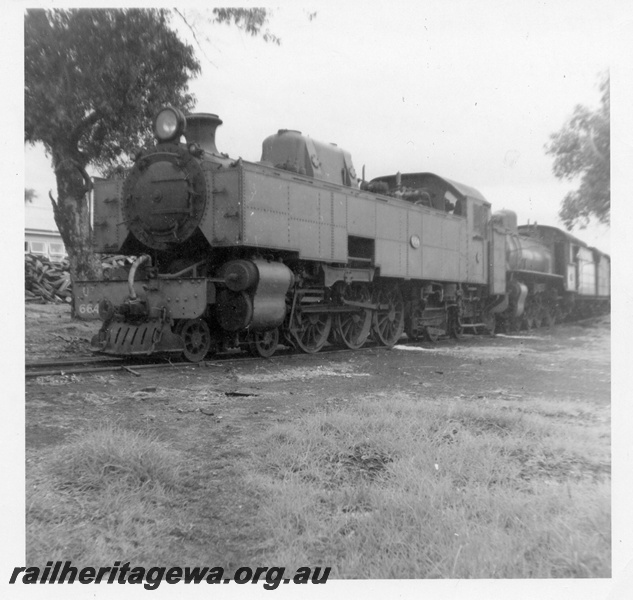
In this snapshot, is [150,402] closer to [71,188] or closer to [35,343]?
[35,343]

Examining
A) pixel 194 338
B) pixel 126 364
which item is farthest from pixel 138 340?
pixel 194 338

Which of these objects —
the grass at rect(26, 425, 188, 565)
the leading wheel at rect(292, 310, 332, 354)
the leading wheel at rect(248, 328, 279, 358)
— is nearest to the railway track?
the leading wheel at rect(248, 328, 279, 358)

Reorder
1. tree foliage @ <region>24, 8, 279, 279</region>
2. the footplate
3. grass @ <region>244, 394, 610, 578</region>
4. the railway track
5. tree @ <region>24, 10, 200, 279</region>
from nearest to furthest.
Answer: grass @ <region>244, 394, 610, 578</region>
tree foliage @ <region>24, 8, 279, 279</region>
tree @ <region>24, 10, 200, 279</region>
the railway track
the footplate

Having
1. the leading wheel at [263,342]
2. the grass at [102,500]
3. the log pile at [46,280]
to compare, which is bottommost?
the grass at [102,500]

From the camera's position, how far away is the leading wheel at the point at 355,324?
1003 cm

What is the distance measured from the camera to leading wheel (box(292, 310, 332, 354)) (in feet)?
29.6

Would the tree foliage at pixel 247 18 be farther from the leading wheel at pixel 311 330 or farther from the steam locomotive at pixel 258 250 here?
the leading wheel at pixel 311 330

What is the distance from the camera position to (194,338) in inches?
301

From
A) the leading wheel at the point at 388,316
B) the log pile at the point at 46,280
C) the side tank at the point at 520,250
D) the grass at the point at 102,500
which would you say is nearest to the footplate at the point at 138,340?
the grass at the point at 102,500

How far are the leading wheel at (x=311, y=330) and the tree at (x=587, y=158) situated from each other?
4372 millimetres

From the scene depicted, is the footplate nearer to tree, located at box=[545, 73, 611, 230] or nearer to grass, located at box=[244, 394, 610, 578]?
grass, located at box=[244, 394, 610, 578]

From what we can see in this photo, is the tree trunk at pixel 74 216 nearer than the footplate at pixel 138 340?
No

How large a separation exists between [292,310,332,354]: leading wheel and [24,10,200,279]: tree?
12.0ft

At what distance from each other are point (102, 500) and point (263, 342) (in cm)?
544
